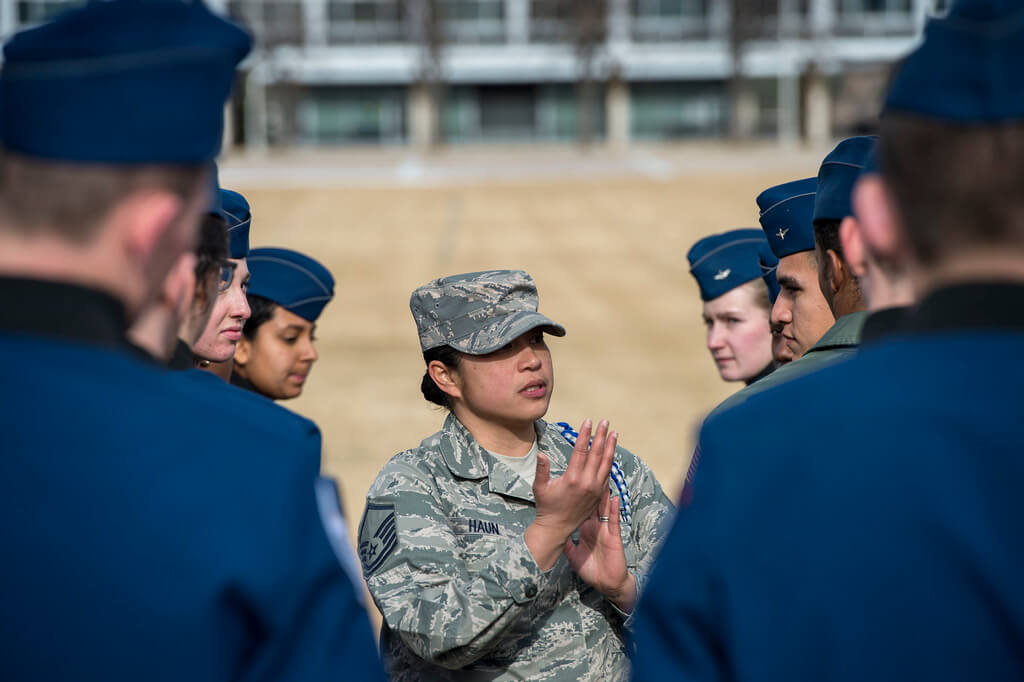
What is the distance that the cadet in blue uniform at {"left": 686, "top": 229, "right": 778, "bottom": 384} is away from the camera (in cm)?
444

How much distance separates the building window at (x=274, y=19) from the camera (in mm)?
51438

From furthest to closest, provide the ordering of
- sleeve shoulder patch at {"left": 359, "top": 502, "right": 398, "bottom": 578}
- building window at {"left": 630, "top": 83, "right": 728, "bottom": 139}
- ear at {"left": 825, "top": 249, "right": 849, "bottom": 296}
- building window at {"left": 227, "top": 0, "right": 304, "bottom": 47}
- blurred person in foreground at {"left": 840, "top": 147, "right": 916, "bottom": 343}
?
1. building window at {"left": 630, "top": 83, "right": 728, "bottom": 139}
2. building window at {"left": 227, "top": 0, "right": 304, "bottom": 47}
3. sleeve shoulder patch at {"left": 359, "top": 502, "right": 398, "bottom": 578}
4. ear at {"left": 825, "top": 249, "right": 849, "bottom": 296}
5. blurred person in foreground at {"left": 840, "top": 147, "right": 916, "bottom": 343}

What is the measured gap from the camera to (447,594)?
2.61m

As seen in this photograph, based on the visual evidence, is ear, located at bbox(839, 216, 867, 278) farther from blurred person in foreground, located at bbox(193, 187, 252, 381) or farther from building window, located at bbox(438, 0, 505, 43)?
building window, located at bbox(438, 0, 505, 43)

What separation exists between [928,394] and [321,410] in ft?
41.3

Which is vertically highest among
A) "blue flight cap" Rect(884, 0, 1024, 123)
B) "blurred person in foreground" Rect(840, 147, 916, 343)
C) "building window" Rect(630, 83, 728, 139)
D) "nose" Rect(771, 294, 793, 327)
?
"building window" Rect(630, 83, 728, 139)

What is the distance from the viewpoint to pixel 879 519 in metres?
1.37

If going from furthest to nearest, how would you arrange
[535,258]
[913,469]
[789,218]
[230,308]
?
[535,258]
[789,218]
[230,308]
[913,469]

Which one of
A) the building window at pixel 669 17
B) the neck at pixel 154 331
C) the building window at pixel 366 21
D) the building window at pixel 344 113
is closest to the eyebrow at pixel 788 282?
the neck at pixel 154 331

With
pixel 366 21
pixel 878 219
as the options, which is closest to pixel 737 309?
pixel 878 219

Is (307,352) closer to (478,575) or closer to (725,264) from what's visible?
(725,264)

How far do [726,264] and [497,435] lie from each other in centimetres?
171

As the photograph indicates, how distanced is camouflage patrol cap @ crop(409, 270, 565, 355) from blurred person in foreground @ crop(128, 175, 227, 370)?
117 cm

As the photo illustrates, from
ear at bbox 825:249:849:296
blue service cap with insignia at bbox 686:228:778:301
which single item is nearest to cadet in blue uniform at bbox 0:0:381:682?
ear at bbox 825:249:849:296
